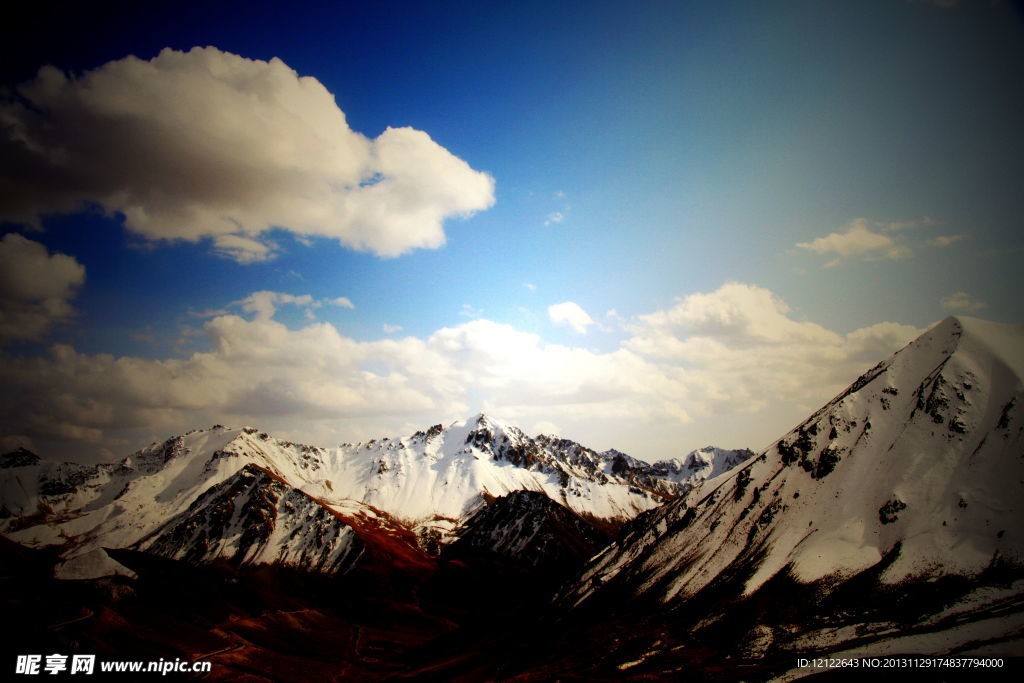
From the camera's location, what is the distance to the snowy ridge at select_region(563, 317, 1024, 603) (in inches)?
3738

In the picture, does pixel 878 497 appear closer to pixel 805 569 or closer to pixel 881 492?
pixel 881 492

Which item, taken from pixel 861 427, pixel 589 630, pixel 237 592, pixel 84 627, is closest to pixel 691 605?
pixel 589 630

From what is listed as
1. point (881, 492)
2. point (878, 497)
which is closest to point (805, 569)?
point (878, 497)

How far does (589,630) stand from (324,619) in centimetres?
12981

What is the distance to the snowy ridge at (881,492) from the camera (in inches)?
3738

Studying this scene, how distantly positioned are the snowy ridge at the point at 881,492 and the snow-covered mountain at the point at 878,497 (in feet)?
1.16

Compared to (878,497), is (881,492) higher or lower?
higher

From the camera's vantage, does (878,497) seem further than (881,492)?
No

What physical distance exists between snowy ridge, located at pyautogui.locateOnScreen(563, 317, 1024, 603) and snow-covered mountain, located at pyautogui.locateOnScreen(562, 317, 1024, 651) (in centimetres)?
35

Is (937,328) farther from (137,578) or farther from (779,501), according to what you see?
(137,578)

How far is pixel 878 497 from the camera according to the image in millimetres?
113500

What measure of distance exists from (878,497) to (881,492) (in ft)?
6.66

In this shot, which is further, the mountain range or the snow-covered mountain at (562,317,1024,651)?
the snow-covered mountain at (562,317,1024,651)

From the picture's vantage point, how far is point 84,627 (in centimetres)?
10519
